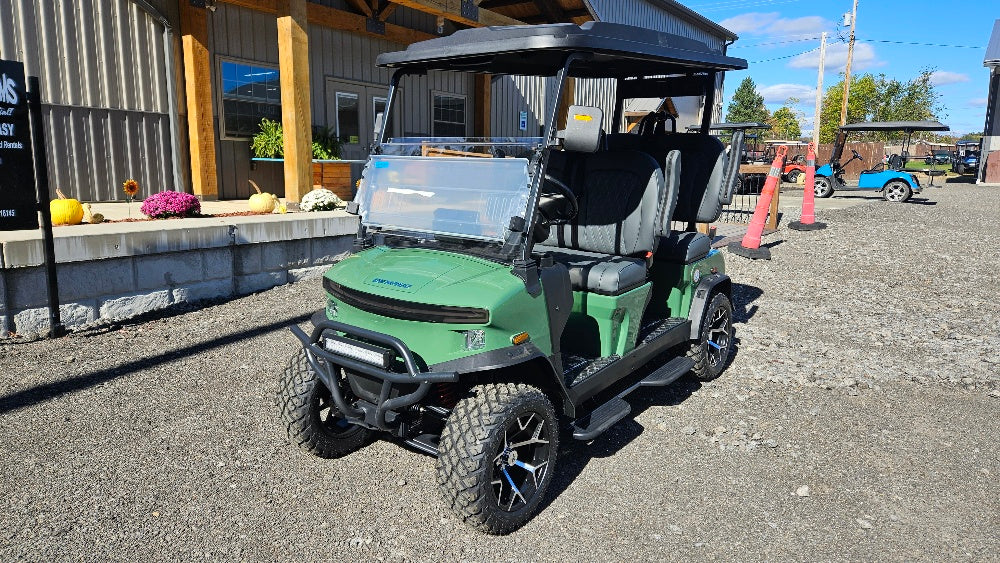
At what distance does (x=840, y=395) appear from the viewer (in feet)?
15.2

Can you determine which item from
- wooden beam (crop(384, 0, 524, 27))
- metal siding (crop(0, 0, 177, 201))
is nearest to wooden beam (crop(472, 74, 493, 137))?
wooden beam (crop(384, 0, 524, 27))

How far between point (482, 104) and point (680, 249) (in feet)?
33.8

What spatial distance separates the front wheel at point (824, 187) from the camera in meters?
18.9

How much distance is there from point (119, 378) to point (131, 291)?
1547mm

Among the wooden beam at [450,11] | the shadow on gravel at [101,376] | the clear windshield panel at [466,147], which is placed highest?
the wooden beam at [450,11]

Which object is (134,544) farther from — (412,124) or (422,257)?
(412,124)

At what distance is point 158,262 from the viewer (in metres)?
6.16

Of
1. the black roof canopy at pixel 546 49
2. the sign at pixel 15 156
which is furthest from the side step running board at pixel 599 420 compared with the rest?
the sign at pixel 15 156

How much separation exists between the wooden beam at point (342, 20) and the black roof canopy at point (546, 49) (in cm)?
672

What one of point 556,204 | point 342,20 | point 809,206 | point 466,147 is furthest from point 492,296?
point 809,206

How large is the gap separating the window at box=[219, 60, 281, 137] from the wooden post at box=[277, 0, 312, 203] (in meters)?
2.21

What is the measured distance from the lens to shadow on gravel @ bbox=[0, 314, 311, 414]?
4273 mm

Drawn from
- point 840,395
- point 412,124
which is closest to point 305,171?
point 412,124

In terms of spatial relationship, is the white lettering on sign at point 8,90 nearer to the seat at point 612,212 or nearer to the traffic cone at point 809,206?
the seat at point 612,212
